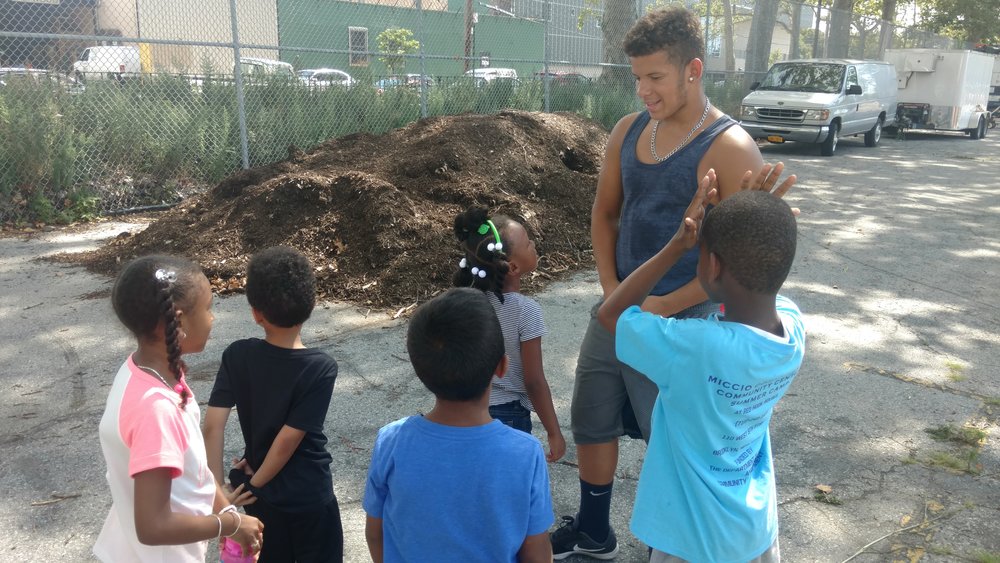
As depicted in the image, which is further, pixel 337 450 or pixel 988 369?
pixel 988 369

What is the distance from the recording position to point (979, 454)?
403cm

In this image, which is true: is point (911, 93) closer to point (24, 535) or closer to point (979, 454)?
point (979, 454)

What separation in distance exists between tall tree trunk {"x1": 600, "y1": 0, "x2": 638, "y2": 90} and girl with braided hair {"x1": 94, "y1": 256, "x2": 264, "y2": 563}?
1642cm

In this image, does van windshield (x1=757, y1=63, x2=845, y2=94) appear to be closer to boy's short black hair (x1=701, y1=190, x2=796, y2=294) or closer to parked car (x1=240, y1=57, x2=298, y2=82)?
parked car (x1=240, y1=57, x2=298, y2=82)

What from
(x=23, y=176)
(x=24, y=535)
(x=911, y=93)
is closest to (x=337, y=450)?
(x=24, y=535)

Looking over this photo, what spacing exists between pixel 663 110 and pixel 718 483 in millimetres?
→ 1321

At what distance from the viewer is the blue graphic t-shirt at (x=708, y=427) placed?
196 cm

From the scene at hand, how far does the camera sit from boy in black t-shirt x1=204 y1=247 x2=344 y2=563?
2.30 meters

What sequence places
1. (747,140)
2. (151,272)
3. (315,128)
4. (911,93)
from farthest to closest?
(911,93), (315,128), (747,140), (151,272)

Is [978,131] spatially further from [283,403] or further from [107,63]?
[283,403]

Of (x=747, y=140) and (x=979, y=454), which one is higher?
(x=747, y=140)

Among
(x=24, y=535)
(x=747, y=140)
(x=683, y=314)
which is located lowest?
(x=24, y=535)

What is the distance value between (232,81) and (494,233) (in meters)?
9.54

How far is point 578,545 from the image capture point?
10.2ft
